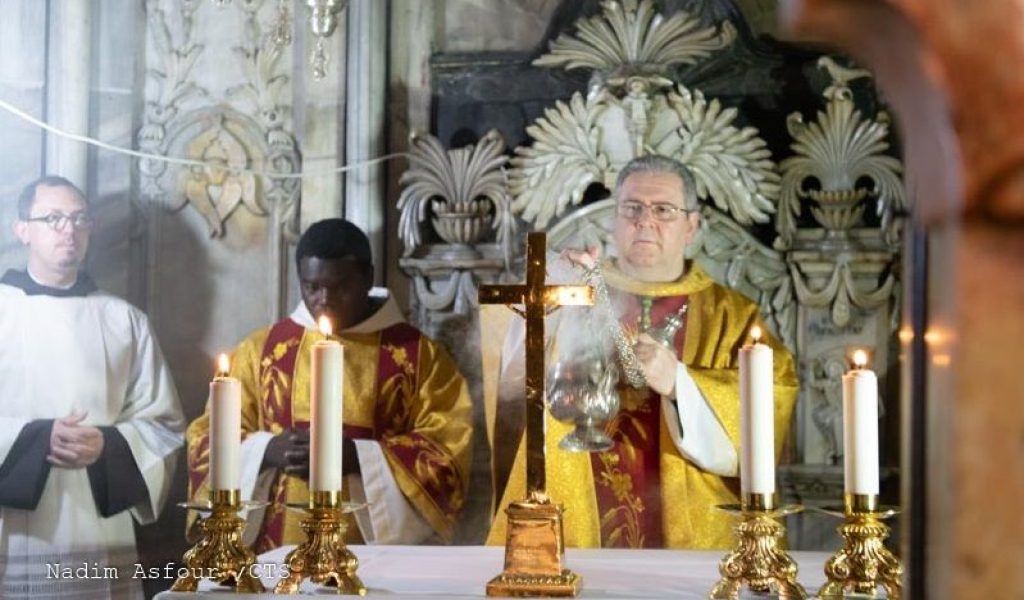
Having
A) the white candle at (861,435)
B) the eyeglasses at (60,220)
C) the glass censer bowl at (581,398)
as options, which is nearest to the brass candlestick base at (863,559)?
the white candle at (861,435)

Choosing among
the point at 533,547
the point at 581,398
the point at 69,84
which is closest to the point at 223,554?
the point at 533,547

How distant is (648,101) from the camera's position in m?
4.28

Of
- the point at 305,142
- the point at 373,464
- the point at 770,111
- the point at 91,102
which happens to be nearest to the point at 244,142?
the point at 305,142

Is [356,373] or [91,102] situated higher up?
[91,102]

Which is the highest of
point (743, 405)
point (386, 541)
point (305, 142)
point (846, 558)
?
point (305, 142)

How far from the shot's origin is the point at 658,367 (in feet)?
13.2

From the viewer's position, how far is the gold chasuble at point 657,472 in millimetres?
4078

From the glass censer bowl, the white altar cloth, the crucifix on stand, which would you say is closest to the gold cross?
the crucifix on stand

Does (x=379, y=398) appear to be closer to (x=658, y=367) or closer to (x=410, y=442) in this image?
(x=410, y=442)

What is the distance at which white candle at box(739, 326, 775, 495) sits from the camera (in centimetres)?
191

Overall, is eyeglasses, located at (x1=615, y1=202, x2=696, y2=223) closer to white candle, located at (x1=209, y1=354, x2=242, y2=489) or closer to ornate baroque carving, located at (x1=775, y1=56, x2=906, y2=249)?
ornate baroque carving, located at (x1=775, y1=56, x2=906, y2=249)

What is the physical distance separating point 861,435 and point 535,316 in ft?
1.72

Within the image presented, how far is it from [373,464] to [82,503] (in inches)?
39.7

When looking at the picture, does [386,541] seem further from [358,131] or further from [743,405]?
[743,405]
